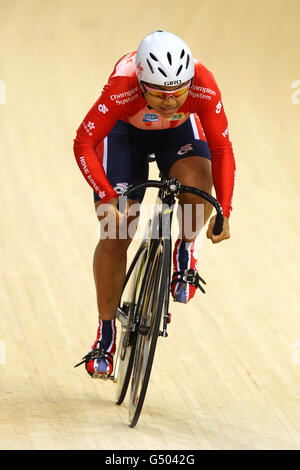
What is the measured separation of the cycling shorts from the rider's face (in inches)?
14.5

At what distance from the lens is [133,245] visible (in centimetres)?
598

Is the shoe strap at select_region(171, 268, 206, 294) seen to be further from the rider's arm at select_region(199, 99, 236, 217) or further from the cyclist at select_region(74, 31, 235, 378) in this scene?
the rider's arm at select_region(199, 99, 236, 217)

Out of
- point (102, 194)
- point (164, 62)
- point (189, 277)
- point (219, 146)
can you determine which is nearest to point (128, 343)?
point (189, 277)

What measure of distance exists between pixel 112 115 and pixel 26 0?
565cm

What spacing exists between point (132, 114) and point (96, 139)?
0.24 meters

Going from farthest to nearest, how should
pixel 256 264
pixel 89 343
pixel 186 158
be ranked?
pixel 256 264 → pixel 89 343 → pixel 186 158

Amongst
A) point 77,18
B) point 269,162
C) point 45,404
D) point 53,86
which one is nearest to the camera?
point 45,404

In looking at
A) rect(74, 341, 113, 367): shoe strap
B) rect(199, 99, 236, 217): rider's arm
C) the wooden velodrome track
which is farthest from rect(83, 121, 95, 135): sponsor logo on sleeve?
the wooden velodrome track

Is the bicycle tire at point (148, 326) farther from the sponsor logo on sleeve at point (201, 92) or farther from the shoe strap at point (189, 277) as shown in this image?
the sponsor logo on sleeve at point (201, 92)

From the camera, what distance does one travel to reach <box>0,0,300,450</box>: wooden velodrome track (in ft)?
12.6

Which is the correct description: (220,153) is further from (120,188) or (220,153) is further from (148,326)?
(148,326)

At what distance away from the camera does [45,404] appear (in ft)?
12.8
